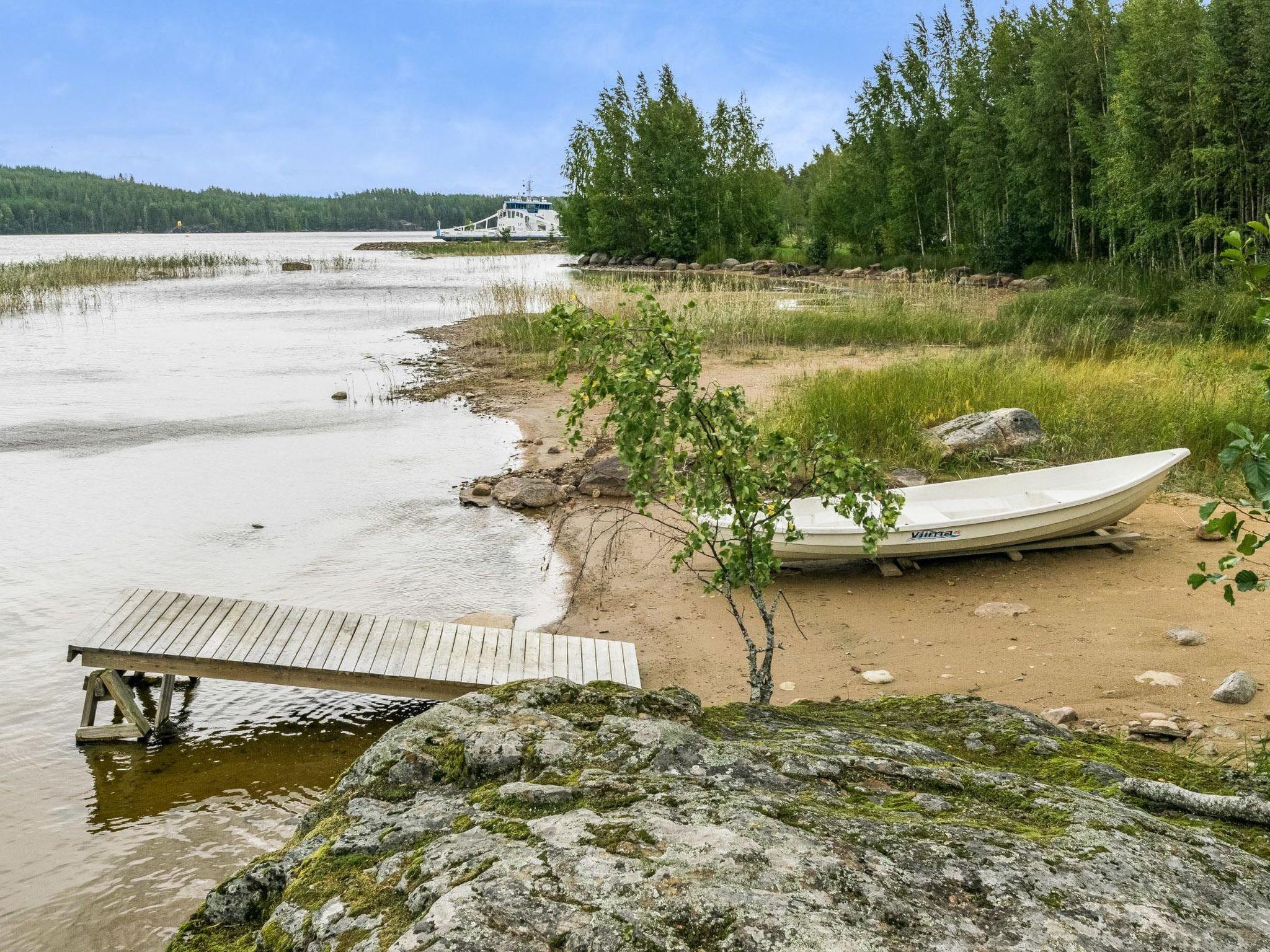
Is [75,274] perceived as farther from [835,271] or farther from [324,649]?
[324,649]

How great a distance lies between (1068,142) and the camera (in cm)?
3409

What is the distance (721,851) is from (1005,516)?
728 centimetres

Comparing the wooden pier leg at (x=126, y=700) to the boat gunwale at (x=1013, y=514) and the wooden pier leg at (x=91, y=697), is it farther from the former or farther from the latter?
the boat gunwale at (x=1013, y=514)

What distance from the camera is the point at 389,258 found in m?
96.4

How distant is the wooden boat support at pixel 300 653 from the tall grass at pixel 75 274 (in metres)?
37.4

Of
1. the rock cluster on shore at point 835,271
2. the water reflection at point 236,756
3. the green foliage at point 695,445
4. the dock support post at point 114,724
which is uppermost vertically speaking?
the rock cluster on shore at point 835,271

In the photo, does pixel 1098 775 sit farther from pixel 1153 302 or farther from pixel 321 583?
pixel 1153 302

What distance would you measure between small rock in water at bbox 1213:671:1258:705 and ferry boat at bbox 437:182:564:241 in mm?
124418

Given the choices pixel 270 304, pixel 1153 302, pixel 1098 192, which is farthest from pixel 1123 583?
pixel 270 304

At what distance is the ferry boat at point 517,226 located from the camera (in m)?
132

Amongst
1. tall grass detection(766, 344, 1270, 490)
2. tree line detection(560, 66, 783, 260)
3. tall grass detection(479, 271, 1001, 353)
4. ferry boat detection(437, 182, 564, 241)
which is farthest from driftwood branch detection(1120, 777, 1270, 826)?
ferry boat detection(437, 182, 564, 241)

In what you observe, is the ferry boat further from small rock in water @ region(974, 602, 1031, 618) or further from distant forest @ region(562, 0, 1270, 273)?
small rock in water @ region(974, 602, 1031, 618)

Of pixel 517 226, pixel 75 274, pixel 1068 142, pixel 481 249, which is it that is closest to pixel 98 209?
pixel 517 226

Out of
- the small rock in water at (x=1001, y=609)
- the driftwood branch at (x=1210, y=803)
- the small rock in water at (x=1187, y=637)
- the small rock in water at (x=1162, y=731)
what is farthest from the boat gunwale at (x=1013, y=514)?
the driftwood branch at (x=1210, y=803)
